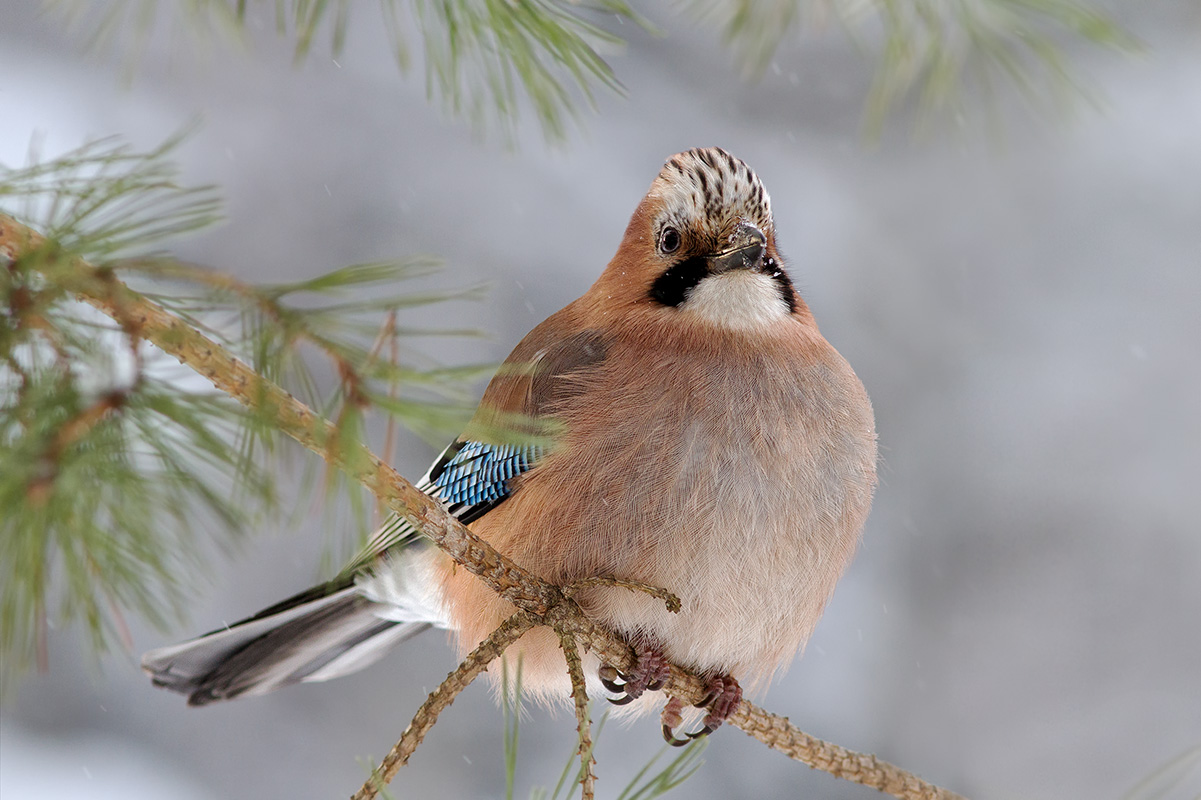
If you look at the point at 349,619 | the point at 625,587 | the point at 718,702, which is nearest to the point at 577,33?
the point at 625,587

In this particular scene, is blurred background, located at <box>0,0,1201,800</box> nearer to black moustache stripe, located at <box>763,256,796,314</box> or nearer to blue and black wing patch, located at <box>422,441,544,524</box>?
blue and black wing patch, located at <box>422,441,544,524</box>

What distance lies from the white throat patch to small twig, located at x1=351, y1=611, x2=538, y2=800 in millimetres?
589

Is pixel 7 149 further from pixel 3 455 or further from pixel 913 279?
pixel 913 279

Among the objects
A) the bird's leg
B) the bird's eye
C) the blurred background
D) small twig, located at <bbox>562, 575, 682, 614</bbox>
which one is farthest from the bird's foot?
the blurred background

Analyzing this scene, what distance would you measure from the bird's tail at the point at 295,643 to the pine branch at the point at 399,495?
48 cm

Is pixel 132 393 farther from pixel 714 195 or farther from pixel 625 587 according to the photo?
pixel 714 195

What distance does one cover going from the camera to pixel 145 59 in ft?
12.0

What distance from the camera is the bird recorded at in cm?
149

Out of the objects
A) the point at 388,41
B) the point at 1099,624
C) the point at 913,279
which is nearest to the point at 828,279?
the point at 913,279

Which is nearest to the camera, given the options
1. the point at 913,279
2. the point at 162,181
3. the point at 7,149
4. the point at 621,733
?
the point at 162,181

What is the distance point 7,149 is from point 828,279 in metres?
2.61

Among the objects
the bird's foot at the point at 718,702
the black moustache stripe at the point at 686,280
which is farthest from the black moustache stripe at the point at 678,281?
the bird's foot at the point at 718,702

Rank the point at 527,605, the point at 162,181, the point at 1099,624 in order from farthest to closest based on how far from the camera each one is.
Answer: the point at 1099,624
the point at 527,605
the point at 162,181

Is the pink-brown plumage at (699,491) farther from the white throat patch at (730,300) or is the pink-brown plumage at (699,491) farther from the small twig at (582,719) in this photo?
the small twig at (582,719)
